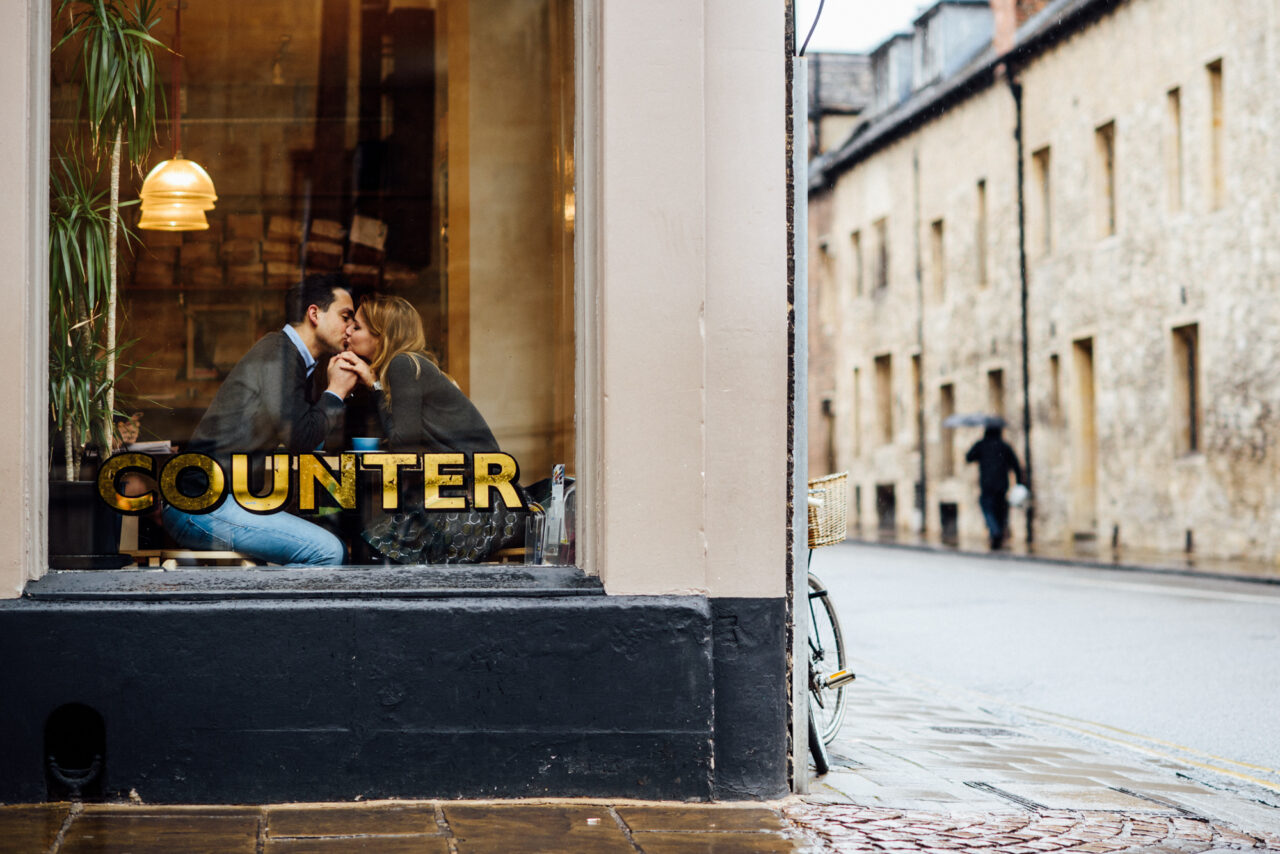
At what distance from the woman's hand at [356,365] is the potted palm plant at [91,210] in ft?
2.67

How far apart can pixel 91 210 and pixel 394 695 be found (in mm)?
2079

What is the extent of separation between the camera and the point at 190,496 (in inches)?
223

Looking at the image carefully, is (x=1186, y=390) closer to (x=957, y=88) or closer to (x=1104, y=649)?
(x=957, y=88)

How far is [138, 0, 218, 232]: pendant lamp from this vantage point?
5.85 meters

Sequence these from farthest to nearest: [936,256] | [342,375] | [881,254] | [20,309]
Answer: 1. [881,254]
2. [936,256]
3. [342,375]
4. [20,309]

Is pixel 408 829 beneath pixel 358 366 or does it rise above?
beneath

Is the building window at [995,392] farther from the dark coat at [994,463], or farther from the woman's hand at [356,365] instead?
the woman's hand at [356,365]

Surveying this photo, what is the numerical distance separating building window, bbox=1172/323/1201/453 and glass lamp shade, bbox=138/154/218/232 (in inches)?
Answer: 782

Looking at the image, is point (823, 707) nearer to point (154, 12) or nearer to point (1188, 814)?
point (1188, 814)

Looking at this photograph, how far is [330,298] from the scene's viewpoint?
6.03m

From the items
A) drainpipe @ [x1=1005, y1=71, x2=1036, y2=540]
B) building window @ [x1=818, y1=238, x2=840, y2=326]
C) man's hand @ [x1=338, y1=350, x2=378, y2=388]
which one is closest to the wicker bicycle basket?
man's hand @ [x1=338, y1=350, x2=378, y2=388]

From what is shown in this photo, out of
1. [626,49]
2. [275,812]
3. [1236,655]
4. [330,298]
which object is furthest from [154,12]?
[1236,655]

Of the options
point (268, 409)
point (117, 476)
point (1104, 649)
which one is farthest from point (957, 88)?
point (117, 476)

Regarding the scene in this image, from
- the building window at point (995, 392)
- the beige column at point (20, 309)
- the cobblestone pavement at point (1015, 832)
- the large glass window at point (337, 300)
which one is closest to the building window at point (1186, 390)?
the building window at point (995, 392)
